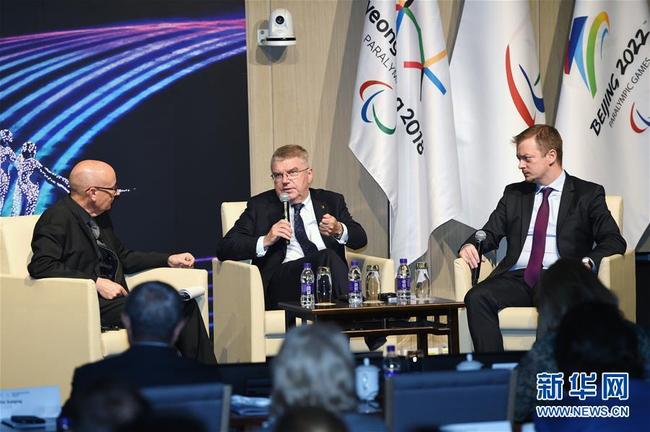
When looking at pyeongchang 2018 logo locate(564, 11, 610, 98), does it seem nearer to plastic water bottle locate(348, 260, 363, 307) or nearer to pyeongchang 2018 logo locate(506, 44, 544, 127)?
pyeongchang 2018 logo locate(506, 44, 544, 127)

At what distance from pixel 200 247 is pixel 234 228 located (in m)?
0.89

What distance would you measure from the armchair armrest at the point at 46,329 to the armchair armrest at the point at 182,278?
0.66m

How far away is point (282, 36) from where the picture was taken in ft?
21.9

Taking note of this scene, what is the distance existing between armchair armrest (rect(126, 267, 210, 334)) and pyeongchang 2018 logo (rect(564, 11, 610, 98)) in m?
2.81

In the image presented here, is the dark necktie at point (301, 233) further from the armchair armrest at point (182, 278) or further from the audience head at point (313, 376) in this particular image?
the audience head at point (313, 376)

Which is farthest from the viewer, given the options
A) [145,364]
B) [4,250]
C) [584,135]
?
[584,135]

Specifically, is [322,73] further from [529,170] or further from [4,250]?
[4,250]

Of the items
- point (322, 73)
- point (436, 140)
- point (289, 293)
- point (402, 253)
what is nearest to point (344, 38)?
point (322, 73)

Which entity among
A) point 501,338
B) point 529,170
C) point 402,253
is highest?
point 529,170

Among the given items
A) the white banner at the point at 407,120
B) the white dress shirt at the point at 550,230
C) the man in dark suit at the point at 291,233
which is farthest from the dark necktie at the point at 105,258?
the white dress shirt at the point at 550,230

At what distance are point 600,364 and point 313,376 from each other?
104cm

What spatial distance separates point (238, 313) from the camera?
224 inches

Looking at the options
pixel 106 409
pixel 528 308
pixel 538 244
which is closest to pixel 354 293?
pixel 528 308

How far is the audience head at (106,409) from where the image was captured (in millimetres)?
2104
